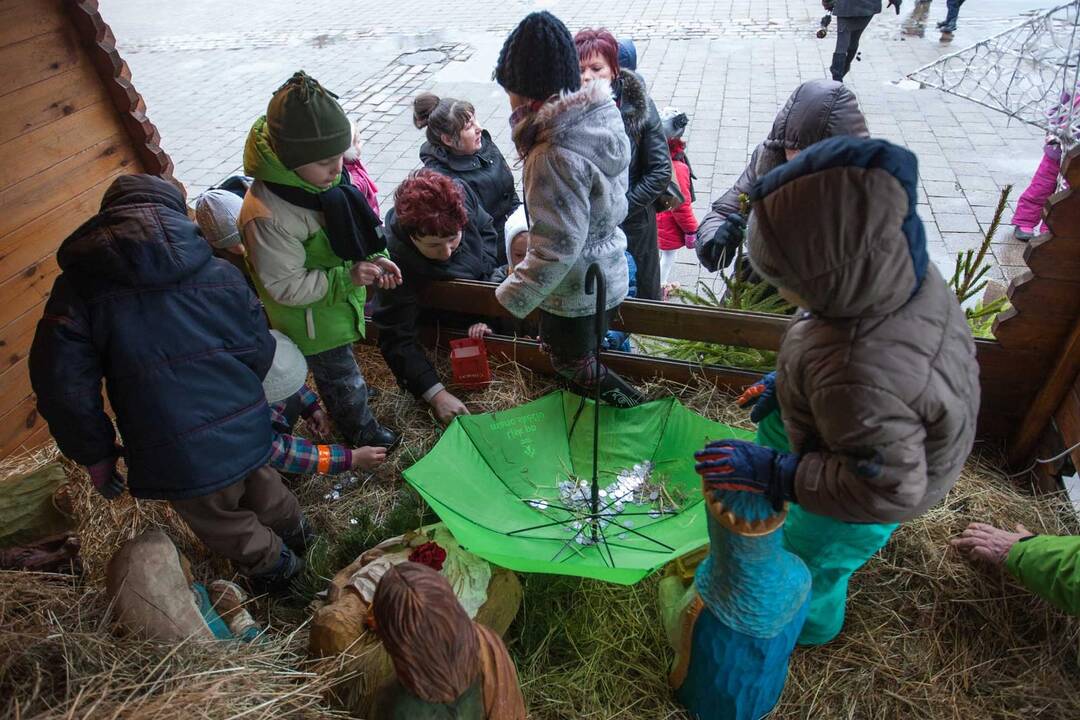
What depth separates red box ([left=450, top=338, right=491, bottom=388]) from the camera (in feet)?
12.1

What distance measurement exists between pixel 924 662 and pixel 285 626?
8.02 feet

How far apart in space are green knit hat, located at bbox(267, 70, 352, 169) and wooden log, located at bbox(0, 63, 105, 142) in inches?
78.1

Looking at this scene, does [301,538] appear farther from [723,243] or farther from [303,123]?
[723,243]

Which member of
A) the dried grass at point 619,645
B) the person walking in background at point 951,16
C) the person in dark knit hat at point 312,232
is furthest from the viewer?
the person walking in background at point 951,16

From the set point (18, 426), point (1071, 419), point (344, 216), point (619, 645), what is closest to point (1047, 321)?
point (1071, 419)

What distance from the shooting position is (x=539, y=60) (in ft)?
8.02

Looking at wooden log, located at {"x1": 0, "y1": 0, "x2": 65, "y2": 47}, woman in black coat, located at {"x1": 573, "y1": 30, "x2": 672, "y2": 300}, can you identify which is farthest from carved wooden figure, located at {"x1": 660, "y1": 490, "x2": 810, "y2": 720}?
wooden log, located at {"x1": 0, "y1": 0, "x2": 65, "y2": 47}

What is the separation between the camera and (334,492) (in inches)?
134

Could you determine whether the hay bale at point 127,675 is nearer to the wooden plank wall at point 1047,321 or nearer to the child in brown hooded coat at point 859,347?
the child in brown hooded coat at point 859,347

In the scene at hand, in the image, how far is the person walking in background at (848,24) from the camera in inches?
310

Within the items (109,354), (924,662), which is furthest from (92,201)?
(924,662)

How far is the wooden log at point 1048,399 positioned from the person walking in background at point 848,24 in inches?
245

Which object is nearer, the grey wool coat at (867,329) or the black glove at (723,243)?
the grey wool coat at (867,329)

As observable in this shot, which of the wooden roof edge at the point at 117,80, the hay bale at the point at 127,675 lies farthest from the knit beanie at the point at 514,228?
the wooden roof edge at the point at 117,80
